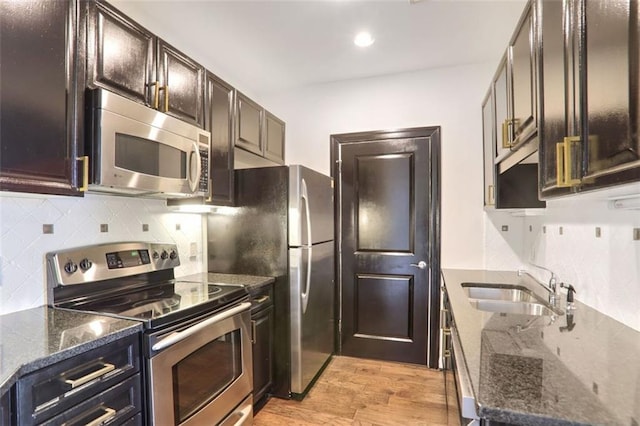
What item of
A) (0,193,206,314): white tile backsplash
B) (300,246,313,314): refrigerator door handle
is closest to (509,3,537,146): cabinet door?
(300,246,313,314): refrigerator door handle

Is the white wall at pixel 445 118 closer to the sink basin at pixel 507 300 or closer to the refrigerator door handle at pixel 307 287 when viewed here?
the sink basin at pixel 507 300

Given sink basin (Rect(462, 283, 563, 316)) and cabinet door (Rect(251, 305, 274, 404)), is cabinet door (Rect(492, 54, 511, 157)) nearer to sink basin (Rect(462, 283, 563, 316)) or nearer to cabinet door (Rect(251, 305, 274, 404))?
sink basin (Rect(462, 283, 563, 316))

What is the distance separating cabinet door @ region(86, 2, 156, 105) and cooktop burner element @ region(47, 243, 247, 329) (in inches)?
33.4

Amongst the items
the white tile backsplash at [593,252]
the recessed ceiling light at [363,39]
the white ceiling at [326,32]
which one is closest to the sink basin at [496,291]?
the white tile backsplash at [593,252]

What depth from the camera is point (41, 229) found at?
1555mm

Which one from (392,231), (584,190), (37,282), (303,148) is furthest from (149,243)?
(584,190)

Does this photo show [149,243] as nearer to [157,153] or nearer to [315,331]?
[157,153]

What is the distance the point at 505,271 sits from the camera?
273cm

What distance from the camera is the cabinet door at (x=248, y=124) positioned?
246 cm

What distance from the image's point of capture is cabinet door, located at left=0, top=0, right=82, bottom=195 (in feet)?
3.74

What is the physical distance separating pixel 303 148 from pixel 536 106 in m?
2.24

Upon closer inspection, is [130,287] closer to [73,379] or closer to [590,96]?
[73,379]

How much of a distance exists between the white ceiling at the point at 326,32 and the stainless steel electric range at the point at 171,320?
1509 millimetres

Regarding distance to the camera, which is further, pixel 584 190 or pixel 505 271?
pixel 505 271
